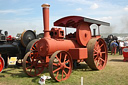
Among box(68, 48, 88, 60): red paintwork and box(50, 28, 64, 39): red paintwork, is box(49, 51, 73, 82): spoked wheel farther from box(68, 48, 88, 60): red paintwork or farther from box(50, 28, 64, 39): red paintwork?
box(50, 28, 64, 39): red paintwork

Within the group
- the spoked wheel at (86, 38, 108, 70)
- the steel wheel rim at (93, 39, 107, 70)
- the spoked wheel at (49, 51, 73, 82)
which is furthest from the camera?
the steel wheel rim at (93, 39, 107, 70)

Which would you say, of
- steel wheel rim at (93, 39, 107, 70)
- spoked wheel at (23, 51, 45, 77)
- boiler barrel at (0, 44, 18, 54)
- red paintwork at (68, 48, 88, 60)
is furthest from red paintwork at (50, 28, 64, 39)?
boiler barrel at (0, 44, 18, 54)

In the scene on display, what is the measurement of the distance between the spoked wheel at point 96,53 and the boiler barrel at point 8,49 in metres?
3.45

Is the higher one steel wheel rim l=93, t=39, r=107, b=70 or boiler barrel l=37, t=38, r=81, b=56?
boiler barrel l=37, t=38, r=81, b=56

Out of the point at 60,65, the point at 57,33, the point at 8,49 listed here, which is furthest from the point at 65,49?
the point at 8,49

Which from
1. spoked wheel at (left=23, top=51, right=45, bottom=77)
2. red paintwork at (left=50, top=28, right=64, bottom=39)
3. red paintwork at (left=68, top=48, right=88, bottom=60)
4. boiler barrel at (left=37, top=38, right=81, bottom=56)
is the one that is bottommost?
spoked wheel at (left=23, top=51, right=45, bottom=77)

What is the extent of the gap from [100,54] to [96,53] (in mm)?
258

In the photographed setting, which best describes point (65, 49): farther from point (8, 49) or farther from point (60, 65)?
point (8, 49)

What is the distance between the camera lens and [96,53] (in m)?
6.99

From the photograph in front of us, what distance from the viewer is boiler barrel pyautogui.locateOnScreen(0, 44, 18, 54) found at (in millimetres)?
7145

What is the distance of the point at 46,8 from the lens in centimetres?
563

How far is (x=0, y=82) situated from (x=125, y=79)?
13.5 ft

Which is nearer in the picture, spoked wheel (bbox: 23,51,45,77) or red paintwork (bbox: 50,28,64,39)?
spoked wheel (bbox: 23,51,45,77)

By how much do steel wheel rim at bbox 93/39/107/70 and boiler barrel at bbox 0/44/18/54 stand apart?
12.2 ft
